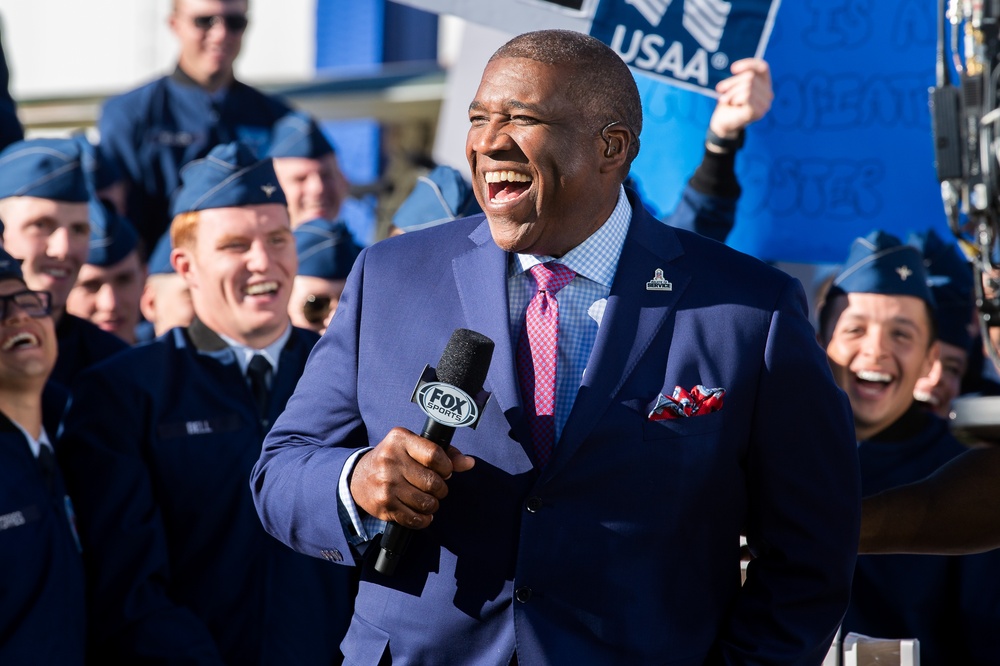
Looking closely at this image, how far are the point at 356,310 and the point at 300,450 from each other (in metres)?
0.30

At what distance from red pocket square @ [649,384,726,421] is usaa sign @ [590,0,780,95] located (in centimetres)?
191

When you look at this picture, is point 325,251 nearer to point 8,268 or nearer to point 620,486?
point 8,268

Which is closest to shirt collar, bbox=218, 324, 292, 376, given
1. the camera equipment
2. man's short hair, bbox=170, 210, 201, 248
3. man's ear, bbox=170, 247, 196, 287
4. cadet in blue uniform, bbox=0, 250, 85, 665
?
man's ear, bbox=170, 247, 196, 287

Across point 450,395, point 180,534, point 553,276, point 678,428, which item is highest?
point 553,276

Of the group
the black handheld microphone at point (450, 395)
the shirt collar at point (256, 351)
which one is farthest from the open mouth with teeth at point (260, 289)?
the black handheld microphone at point (450, 395)

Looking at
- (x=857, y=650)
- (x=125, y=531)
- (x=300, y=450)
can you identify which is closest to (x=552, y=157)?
(x=300, y=450)

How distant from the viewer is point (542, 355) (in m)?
2.57

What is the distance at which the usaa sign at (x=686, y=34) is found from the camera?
4.16m

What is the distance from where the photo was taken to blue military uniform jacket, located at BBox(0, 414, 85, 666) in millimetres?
3449

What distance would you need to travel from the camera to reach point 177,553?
3.89m

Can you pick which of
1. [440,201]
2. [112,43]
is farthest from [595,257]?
[112,43]

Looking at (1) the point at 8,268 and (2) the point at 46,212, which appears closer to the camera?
(1) the point at 8,268

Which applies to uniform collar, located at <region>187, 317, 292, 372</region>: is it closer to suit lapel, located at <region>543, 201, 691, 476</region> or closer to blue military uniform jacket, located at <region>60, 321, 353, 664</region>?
blue military uniform jacket, located at <region>60, 321, 353, 664</region>

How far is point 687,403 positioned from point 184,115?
4.71 metres
